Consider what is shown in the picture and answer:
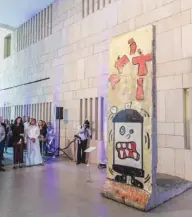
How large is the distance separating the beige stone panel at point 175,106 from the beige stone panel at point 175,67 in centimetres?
48

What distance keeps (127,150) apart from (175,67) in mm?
2935

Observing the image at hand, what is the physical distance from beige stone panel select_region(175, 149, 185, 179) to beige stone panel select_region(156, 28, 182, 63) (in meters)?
2.32

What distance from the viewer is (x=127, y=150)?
4.64 metres

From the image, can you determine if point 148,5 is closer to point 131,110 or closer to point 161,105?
point 161,105

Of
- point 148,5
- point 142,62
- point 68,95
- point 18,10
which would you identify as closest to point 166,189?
point 142,62

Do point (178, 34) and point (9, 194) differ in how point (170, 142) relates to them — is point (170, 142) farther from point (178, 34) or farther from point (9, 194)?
point (9, 194)

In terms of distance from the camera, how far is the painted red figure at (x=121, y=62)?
475 centimetres

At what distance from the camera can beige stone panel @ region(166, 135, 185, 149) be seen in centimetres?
636

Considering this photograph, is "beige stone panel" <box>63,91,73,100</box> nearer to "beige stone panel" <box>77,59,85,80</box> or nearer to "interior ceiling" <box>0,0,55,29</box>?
"beige stone panel" <box>77,59,85,80</box>

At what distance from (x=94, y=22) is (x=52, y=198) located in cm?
641

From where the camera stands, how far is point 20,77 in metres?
14.5

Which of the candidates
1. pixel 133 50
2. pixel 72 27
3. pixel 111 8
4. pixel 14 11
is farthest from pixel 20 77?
pixel 133 50

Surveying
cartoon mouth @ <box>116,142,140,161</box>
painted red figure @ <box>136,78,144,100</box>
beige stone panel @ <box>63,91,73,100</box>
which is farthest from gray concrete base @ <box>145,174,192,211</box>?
beige stone panel @ <box>63,91,73,100</box>

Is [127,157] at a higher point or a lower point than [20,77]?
lower
